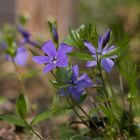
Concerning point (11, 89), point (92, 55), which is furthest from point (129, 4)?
point (92, 55)

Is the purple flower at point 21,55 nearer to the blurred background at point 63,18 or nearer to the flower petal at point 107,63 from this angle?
the flower petal at point 107,63

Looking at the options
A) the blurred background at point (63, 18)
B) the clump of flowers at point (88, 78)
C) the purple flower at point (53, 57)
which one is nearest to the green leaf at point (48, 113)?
the clump of flowers at point (88, 78)

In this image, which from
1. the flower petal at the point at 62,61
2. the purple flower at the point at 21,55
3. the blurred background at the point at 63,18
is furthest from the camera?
the blurred background at the point at 63,18

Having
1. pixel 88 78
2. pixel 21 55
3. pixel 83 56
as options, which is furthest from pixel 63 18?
pixel 83 56

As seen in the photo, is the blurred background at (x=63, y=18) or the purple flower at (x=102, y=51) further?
the blurred background at (x=63, y=18)

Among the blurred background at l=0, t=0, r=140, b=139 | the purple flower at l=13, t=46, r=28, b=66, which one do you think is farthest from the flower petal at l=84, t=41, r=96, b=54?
the blurred background at l=0, t=0, r=140, b=139

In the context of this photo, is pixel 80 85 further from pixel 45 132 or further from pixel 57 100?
pixel 45 132
